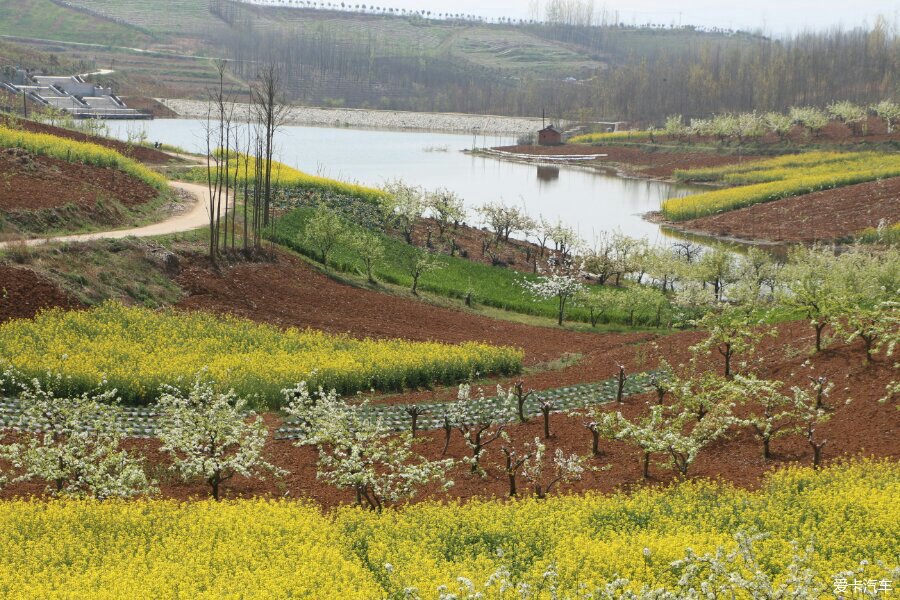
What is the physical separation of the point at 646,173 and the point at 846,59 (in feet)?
240

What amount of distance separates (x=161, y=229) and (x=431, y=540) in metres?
23.8

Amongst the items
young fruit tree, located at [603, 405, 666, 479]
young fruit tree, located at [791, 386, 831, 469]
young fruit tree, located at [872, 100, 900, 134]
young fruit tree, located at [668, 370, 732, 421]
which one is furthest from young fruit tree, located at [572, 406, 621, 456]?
young fruit tree, located at [872, 100, 900, 134]

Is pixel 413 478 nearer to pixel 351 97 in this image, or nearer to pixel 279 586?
pixel 279 586

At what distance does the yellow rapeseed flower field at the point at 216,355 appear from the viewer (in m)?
19.6

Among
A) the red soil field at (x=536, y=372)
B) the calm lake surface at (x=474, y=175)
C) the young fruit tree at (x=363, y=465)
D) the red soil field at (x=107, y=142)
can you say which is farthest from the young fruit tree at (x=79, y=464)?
the calm lake surface at (x=474, y=175)

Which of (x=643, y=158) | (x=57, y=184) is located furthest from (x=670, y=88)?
(x=57, y=184)

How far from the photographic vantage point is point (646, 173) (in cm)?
9431

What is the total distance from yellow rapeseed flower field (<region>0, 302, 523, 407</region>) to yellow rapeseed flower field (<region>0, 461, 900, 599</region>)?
5.62m

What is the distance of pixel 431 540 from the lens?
40.0 feet

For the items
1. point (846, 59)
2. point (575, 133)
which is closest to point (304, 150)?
point (575, 133)

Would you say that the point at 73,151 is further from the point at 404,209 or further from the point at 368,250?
the point at 404,209

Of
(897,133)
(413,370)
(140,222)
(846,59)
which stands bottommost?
(413,370)

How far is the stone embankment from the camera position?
147m

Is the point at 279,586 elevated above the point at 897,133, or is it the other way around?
the point at 897,133
